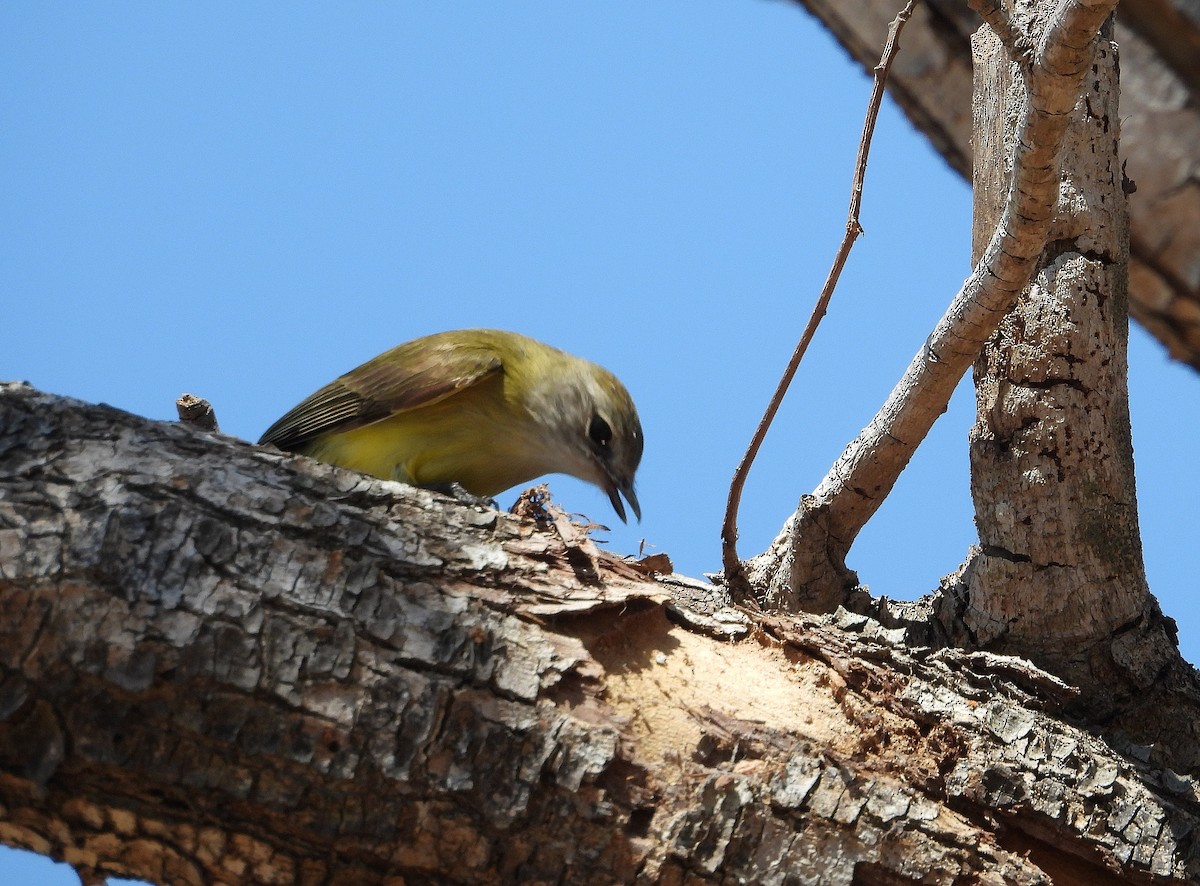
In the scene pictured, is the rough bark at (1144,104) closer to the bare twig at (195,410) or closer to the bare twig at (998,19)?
the bare twig at (998,19)

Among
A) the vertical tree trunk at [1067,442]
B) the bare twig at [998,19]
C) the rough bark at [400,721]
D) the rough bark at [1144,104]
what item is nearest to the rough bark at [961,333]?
the bare twig at [998,19]

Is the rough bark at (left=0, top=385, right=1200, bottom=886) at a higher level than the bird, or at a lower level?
lower

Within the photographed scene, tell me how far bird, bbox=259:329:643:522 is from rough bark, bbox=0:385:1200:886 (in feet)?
6.89

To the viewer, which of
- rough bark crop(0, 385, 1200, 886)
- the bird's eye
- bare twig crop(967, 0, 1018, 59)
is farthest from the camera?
the bird's eye

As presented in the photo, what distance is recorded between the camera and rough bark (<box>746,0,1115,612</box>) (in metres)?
2.98

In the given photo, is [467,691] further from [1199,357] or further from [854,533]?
[1199,357]

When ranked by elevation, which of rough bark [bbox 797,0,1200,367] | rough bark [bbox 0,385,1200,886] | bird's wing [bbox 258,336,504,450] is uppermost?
rough bark [bbox 797,0,1200,367]

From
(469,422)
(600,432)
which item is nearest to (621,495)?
(600,432)

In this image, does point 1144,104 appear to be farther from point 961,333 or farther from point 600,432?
point 961,333

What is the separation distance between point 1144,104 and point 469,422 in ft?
15.2

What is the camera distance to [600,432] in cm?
549

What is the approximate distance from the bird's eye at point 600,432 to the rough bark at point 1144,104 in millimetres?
3358

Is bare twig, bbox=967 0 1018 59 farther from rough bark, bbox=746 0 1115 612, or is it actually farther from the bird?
the bird

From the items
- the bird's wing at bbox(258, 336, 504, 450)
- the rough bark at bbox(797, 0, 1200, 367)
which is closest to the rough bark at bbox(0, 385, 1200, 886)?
the bird's wing at bbox(258, 336, 504, 450)
